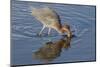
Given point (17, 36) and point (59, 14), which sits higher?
point (59, 14)

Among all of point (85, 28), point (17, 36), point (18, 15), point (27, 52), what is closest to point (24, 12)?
Answer: point (18, 15)

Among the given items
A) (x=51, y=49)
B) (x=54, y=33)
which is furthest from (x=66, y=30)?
(x=51, y=49)

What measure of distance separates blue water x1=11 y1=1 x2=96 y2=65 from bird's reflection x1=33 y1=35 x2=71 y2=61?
4cm

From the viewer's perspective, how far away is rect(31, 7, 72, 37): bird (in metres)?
2.65

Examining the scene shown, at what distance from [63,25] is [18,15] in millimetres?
575

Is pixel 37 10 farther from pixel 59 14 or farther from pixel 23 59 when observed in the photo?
pixel 23 59

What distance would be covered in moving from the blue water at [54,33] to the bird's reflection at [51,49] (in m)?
0.04

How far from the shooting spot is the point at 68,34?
2799 mm

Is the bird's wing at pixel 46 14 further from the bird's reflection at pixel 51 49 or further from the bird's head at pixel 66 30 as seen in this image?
the bird's reflection at pixel 51 49

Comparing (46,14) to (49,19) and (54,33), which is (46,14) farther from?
(54,33)

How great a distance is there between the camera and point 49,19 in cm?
271

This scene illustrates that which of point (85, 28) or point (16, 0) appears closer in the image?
point (16, 0)

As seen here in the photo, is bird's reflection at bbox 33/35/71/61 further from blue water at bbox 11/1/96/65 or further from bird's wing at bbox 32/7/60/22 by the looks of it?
bird's wing at bbox 32/7/60/22

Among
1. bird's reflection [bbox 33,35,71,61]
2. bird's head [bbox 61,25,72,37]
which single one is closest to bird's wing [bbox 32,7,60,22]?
bird's head [bbox 61,25,72,37]
